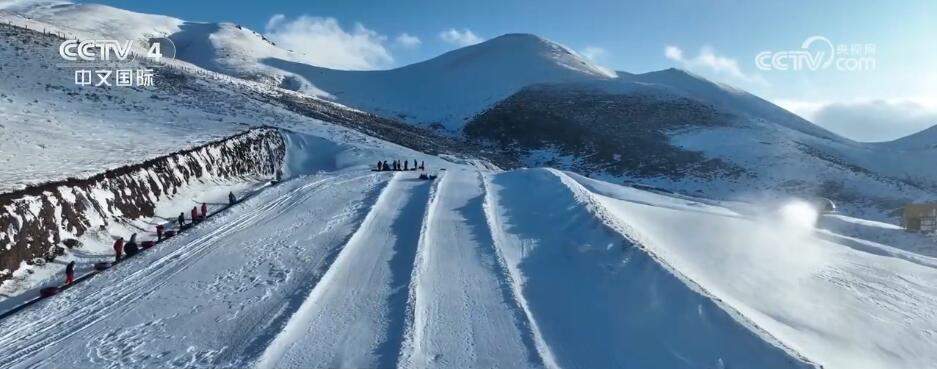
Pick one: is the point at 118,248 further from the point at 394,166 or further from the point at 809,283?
the point at 394,166

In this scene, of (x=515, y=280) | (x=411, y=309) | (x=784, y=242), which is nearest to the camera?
(x=411, y=309)

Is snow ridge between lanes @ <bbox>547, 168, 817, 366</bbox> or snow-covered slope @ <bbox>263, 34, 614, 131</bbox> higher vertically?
snow-covered slope @ <bbox>263, 34, 614, 131</bbox>

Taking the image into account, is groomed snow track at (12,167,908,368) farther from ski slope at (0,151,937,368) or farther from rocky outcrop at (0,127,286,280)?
rocky outcrop at (0,127,286,280)

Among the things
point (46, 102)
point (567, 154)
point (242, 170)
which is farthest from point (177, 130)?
point (567, 154)

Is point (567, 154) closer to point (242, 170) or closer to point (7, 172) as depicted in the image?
point (242, 170)

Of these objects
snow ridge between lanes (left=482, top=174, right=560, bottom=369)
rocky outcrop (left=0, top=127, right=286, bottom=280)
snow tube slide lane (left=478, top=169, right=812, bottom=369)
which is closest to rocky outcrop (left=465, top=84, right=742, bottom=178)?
snow ridge between lanes (left=482, top=174, right=560, bottom=369)

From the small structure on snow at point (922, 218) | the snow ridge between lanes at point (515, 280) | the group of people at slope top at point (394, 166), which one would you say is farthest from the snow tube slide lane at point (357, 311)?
the small structure on snow at point (922, 218)
